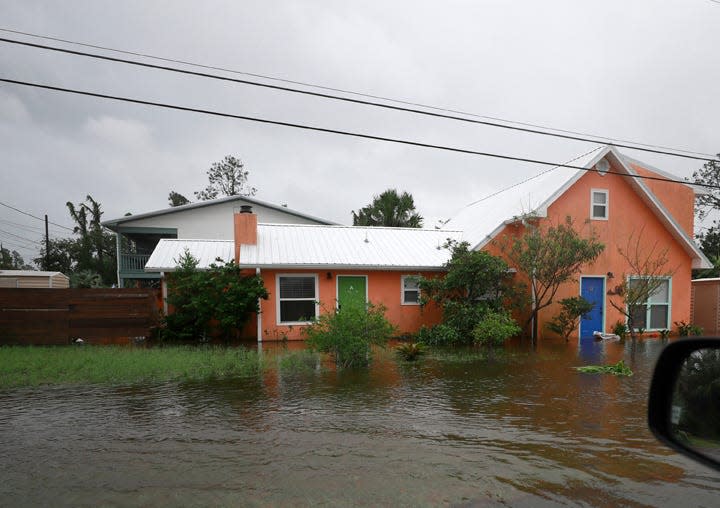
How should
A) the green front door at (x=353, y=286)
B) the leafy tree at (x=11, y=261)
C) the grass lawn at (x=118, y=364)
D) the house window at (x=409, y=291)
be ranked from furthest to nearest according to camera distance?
1. the leafy tree at (x=11, y=261)
2. the house window at (x=409, y=291)
3. the green front door at (x=353, y=286)
4. the grass lawn at (x=118, y=364)

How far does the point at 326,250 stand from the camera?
1585cm

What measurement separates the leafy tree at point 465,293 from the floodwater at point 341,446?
5082 millimetres

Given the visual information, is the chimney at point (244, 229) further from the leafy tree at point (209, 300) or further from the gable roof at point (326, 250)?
the leafy tree at point (209, 300)

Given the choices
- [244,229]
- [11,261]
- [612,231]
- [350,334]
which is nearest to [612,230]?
[612,231]

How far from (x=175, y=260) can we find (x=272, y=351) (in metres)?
6.51

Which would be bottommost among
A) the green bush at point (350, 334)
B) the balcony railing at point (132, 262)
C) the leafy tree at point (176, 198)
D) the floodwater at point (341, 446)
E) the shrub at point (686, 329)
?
the shrub at point (686, 329)

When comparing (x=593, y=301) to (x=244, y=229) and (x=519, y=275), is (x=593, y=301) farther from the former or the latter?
(x=244, y=229)

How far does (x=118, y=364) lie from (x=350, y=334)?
5.35 metres

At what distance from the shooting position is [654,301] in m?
16.2

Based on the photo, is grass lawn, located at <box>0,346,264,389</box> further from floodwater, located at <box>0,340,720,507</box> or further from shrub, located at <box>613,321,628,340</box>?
shrub, located at <box>613,321,628,340</box>

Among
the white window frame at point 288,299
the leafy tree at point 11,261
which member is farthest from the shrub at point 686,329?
the leafy tree at point 11,261

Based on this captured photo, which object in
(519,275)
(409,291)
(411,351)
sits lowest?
(411,351)

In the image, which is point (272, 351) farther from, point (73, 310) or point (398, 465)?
point (398, 465)

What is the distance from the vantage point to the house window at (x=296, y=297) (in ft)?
48.0
